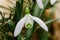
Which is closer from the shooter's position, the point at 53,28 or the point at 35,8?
the point at 35,8

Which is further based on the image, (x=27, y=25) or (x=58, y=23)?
(x=58, y=23)

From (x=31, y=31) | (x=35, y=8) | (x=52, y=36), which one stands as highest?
(x=35, y=8)

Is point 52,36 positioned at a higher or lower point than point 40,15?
lower

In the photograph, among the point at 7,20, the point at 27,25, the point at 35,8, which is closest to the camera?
the point at 27,25

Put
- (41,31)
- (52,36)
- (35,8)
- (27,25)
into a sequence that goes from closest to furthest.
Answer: (27,25)
(35,8)
(41,31)
(52,36)

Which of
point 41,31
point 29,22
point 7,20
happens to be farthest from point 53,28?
point 29,22

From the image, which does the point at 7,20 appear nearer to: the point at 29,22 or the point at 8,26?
the point at 8,26

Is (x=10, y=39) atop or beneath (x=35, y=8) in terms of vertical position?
beneath

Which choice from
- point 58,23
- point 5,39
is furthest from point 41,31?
point 58,23

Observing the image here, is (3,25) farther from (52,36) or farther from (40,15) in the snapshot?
(52,36)
